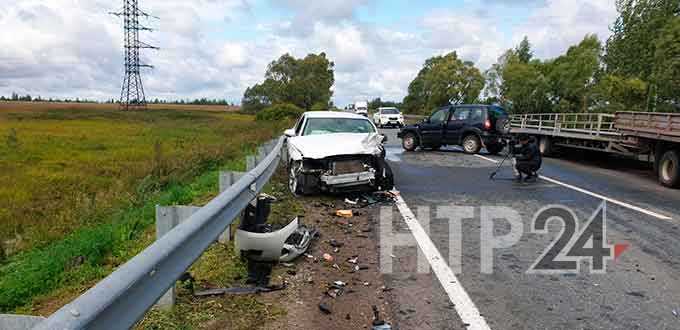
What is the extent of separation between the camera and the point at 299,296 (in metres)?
4.20

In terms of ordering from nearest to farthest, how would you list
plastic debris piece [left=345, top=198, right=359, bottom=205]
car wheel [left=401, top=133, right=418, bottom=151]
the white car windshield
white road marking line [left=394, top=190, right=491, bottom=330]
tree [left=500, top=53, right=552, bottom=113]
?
1. white road marking line [left=394, top=190, right=491, bottom=330]
2. plastic debris piece [left=345, top=198, right=359, bottom=205]
3. the white car windshield
4. car wheel [left=401, top=133, right=418, bottom=151]
5. tree [left=500, top=53, right=552, bottom=113]

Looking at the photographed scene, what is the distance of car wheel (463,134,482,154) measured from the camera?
58.8 ft

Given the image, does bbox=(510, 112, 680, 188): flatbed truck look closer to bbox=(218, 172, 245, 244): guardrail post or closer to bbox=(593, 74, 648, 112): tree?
bbox=(218, 172, 245, 244): guardrail post

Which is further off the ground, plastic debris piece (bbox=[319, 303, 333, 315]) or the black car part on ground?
the black car part on ground

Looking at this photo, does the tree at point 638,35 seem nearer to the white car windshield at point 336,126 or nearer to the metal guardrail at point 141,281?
the white car windshield at point 336,126

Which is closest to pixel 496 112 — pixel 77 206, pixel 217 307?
pixel 77 206

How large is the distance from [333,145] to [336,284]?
14.6 feet

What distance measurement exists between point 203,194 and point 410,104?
365 ft

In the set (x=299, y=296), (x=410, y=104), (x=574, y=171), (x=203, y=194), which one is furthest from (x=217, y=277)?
(x=410, y=104)

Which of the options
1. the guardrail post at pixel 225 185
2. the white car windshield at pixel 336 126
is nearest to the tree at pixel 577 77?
the white car windshield at pixel 336 126

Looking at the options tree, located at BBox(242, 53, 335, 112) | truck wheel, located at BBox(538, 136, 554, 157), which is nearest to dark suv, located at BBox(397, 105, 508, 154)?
truck wheel, located at BBox(538, 136, 554, 157)

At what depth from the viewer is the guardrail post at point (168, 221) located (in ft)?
11.6

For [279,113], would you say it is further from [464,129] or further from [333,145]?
[333,145]

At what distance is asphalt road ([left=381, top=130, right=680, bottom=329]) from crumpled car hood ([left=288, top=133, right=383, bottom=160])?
1.14m
